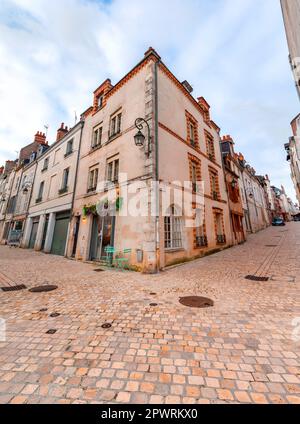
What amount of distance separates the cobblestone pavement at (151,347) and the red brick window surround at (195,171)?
6684 millimetres

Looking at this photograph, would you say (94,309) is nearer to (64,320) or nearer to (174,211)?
(64,320)

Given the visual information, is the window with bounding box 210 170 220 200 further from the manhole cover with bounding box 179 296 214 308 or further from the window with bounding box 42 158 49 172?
the window with bounding box 42 158 49 172

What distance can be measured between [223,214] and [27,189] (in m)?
18.6

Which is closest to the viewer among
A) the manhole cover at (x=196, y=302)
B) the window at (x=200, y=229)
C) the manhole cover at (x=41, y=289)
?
the manhole cover at (x=196, y=302)

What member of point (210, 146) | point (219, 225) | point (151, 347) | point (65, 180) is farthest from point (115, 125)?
point (151, 347)

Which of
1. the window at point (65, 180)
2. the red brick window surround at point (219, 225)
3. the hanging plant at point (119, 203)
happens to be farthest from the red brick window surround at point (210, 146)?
the window at point (65, 180)

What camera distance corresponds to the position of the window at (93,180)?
10555 mm

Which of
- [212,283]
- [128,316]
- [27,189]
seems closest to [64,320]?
[128,316]

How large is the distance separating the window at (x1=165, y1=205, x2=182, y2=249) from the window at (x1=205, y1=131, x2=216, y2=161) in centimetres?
680

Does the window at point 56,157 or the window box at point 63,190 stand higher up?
the window at point 56,157

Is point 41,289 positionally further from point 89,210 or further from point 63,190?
point 63,190

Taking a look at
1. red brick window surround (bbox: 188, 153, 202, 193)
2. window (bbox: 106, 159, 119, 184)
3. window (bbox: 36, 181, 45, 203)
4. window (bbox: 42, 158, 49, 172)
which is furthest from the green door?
red brick window surround (bbox: 188, 153, 202, 193)

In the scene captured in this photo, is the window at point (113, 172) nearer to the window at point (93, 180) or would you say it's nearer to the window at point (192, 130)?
the window at point (93, 180)

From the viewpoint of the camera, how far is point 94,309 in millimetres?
3488
